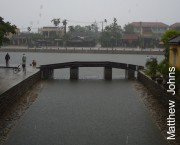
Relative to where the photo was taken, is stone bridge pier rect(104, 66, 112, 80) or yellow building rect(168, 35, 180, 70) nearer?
yellow building rect(168, 35, 180, 70)

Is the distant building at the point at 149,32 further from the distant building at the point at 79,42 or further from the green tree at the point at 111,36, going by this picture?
the distant building at the point at 79,42

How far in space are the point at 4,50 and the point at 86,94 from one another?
61443mm

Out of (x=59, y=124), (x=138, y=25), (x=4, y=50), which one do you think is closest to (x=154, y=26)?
(x=138, y=25)

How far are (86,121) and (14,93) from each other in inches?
228

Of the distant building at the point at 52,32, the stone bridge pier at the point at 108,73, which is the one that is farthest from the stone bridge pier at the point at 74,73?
the distant building at the point at 52,32

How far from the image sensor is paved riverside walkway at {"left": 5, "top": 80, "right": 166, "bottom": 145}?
12.5m

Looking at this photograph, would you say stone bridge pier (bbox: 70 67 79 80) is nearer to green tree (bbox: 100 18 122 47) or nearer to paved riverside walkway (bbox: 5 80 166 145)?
paved riverside walkway (bbox: 5 80 166 145)

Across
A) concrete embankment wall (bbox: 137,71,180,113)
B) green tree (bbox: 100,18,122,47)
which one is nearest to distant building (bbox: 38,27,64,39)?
green tree (bbox: 100,18,122,47)

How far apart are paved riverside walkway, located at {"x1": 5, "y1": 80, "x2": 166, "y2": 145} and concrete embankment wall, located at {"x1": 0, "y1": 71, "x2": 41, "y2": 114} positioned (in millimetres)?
1145

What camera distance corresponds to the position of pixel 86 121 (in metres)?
15.1

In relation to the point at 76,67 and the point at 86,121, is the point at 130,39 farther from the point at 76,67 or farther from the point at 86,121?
the point at 86,121

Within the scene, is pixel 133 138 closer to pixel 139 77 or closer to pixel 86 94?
pixel 86 94

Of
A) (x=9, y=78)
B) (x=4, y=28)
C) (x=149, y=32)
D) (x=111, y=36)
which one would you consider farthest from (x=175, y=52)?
(x=149, y=32)

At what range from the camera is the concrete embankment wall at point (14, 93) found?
16.1 metres
